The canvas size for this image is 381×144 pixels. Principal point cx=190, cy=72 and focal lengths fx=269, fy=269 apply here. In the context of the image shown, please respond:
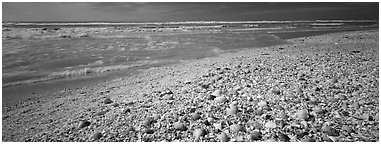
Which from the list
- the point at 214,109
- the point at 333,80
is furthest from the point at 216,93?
the point at 333,80

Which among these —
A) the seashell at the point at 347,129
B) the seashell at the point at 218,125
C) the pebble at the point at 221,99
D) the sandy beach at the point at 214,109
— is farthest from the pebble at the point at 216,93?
the seashell at the point at 347,129

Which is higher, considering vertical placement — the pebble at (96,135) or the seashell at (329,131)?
the seashell at (329,131)

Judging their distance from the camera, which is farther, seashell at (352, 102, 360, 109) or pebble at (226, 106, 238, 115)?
seashell at (352, 102, 360, 109)

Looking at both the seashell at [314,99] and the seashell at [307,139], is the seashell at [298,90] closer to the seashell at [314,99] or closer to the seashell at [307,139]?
the seashell at [314,99]

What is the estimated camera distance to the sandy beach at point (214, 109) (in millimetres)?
3072

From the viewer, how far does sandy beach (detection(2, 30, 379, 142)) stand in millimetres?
3072

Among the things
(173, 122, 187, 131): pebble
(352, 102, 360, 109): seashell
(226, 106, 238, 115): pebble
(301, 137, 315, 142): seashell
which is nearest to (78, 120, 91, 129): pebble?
(173, 122, 187, 131): pebble

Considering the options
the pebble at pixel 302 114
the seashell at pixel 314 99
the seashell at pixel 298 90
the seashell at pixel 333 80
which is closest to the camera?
the pebble at pixel 302 114

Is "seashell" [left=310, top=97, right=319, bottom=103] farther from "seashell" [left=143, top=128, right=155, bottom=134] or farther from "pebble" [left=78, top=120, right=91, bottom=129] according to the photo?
"pebble" [left=78, top=120, right=91, bottom=129]

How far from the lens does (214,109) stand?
3.58 meters

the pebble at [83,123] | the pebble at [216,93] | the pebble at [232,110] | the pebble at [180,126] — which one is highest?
the pebble at [216,93]

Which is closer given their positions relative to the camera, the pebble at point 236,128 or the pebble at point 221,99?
the pebble at point 236,128

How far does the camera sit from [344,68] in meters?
5.41

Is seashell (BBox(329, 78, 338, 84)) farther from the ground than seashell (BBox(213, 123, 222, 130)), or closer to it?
farther from the ground
